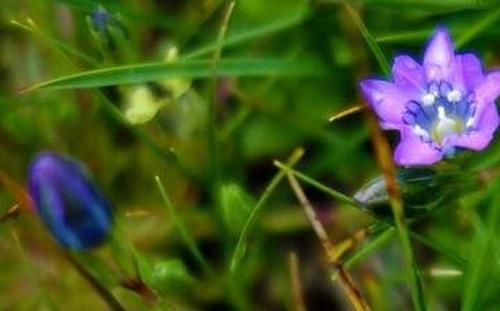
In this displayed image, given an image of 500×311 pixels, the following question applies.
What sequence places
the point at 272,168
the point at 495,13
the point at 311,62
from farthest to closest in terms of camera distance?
the point at 272,168 → the point at 311,62 → the point at 495,13

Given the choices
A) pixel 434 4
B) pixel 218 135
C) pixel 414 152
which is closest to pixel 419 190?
pixel 414 152

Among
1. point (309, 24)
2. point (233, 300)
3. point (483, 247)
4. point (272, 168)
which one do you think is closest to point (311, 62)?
point (309, 24)

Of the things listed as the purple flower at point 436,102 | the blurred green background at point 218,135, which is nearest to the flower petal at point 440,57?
the purple flower at point 436,102

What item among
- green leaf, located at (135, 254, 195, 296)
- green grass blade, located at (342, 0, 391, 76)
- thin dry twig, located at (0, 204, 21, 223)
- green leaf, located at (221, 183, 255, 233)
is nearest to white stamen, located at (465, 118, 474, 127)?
green grass blade, located at (342, 0, 391, 76)

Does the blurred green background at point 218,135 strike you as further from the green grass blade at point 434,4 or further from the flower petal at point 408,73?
the flower petal at point 408,73

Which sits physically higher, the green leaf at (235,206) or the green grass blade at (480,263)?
the green leaf at (235,206)

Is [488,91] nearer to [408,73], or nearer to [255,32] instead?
[408,73]

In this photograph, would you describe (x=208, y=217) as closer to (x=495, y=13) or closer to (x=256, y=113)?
(x=256, y=113)

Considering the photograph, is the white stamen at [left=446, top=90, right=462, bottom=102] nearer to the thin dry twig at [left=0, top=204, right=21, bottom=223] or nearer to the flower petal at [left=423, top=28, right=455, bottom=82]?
the flower petal at [left=423, top=28, right=455, bottom=82]
